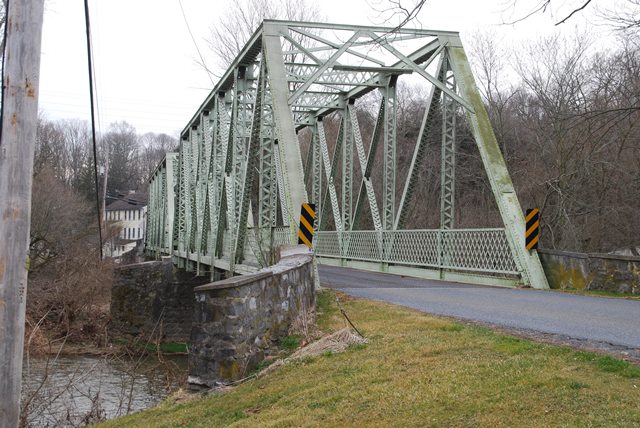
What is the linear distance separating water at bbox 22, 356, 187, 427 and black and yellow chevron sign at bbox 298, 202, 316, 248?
3.36 m

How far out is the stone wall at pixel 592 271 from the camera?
10.8 meters

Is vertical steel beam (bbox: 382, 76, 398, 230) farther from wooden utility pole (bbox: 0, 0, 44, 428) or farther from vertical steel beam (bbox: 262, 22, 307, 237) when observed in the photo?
wooden utility pole (bbox: 0, 0, 44, 428)

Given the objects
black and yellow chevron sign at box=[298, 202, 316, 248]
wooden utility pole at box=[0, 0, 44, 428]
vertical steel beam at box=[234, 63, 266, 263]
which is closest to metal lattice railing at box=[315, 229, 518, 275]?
black and yellow chevron sign at box=[298, 202, 316, 248]

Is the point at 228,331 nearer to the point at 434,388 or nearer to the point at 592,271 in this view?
the point at 434,388

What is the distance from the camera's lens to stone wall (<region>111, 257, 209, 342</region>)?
85.0ft

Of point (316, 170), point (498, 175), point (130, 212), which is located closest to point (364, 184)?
point (498, 175)

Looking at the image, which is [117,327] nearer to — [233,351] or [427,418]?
[233,351]

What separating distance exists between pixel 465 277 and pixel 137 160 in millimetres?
86570

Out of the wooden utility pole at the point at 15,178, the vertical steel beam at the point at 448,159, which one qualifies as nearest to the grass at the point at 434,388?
the wooden utility pole at the point at 15,178

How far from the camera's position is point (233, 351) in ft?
23.4

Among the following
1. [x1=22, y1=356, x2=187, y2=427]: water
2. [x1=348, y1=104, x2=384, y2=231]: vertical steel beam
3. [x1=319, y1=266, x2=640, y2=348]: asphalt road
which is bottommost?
[x1=22, y1=356, x2=187, y2=427]: water

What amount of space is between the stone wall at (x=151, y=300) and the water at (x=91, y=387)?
10.9 feet

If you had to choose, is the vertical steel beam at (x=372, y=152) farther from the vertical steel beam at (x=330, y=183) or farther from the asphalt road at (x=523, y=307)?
the asphalt road at (x=523, y=307)

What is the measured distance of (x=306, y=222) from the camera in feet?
39.3
